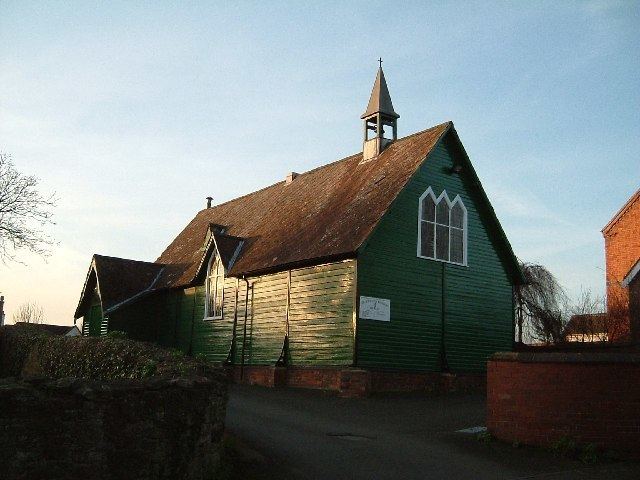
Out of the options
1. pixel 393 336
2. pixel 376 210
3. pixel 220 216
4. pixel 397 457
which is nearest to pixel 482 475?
pixel 397 457

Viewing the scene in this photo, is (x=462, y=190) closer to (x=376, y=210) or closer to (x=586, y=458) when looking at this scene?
(x=376, y=210)

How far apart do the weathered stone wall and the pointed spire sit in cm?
1845

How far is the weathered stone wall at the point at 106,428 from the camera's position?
23.8 feet

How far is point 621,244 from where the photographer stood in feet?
111

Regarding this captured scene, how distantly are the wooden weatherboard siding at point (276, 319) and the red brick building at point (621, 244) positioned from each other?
17381mm

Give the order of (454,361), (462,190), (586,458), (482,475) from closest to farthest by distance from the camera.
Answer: (482,475) < (586,458) < (454,361) < (462,190)

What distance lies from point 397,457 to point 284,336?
1089 cm

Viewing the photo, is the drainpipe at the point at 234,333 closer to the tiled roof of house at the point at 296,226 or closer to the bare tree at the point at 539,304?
the tiled roof of house at the point at 296,226

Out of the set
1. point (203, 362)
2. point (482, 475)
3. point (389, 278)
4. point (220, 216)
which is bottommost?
point (482, 475)

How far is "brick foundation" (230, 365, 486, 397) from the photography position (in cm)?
1862

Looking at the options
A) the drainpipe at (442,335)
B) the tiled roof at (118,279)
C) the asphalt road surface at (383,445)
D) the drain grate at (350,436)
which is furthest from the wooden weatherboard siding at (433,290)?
the tiled roof at (118,279)

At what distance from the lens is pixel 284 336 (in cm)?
2211

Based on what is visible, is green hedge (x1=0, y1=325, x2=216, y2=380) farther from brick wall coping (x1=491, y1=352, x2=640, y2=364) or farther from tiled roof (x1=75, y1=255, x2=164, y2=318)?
tiled roof (x1=75, y1=255, x2=164, y2=318)

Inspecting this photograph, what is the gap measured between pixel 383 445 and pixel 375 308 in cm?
764
